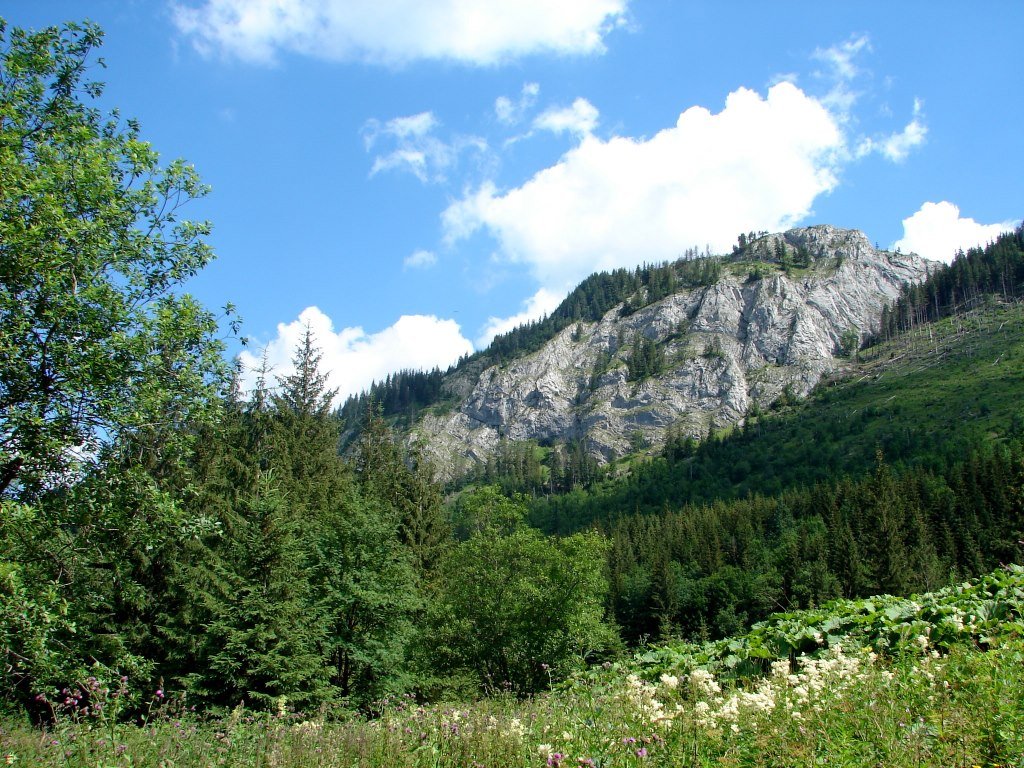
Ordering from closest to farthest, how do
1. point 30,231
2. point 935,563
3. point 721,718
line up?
point 721,718 → point 30,231 → point 935,563

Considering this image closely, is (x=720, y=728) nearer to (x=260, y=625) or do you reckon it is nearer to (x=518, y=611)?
(x=260, y=625)

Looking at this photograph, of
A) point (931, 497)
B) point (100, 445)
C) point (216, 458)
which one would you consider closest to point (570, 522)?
point (931, 497)

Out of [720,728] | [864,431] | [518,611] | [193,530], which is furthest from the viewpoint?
[864,431]


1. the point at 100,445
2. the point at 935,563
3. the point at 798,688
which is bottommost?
the point at 935,563

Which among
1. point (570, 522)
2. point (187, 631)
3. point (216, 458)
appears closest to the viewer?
point (187, 631)

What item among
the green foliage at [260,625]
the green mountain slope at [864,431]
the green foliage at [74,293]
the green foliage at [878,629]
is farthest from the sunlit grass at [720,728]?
the green mountain slope at [864,431]

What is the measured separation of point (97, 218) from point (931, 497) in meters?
100

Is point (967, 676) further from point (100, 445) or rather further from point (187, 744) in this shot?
point (100, 445)

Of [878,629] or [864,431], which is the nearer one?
[878,629]

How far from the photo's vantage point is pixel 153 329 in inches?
393

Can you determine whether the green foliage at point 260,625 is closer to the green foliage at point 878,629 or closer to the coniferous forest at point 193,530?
the coniferous forest at point 193,530

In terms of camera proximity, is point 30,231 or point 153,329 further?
point 153,329

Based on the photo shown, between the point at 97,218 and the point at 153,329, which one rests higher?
the point at 97,218

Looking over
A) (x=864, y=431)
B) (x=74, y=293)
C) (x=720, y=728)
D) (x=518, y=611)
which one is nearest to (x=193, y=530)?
(x=74, y=293)
